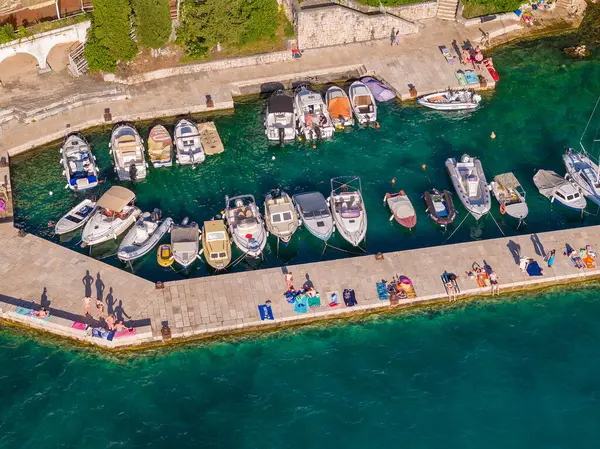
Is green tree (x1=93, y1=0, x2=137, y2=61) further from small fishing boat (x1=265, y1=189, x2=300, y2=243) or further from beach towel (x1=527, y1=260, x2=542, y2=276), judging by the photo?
beach towel (x1=527, y1=260, x2=542, y2=276)

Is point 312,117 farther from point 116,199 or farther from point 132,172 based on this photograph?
point 116,199

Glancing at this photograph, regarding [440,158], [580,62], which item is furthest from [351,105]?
[580,62]

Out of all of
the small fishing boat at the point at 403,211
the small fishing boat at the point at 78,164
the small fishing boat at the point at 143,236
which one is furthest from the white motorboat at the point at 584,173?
the small fishing boat at the point at 78,164

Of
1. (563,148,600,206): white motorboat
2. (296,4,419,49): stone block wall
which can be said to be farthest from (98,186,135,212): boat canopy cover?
(563,148,600,206): white motorboat

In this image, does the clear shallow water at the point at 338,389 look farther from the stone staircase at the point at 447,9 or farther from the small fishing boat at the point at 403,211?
the stone staircase at the point at 447,9

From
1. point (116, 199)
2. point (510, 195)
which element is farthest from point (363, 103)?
point (116, 199)
